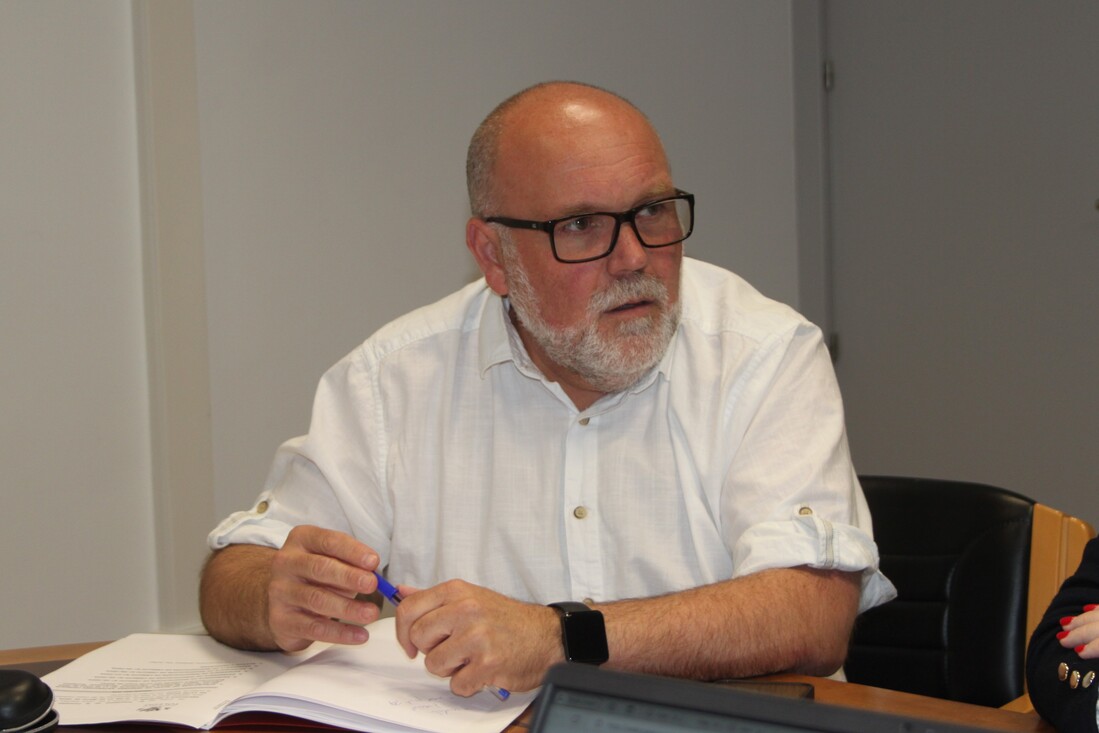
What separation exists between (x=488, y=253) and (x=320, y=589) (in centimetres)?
72

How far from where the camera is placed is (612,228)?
1749 mm

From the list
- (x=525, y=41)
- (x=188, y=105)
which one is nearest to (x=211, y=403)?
(x=188, y=105)

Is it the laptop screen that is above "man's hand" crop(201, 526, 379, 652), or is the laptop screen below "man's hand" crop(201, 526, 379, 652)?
above

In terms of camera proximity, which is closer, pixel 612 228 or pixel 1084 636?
pixel 1084 636

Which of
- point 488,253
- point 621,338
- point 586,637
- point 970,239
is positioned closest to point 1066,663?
point 586,637

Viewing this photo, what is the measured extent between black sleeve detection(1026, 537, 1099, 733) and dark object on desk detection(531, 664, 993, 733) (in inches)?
22.2

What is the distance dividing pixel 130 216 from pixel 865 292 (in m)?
2.51

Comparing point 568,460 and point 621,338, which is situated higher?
point 621,338

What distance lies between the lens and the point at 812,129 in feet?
13.9

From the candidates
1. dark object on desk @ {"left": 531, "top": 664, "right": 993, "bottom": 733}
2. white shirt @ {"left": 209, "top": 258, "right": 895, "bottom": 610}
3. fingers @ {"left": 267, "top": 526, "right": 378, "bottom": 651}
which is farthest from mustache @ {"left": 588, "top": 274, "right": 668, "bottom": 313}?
dark object on desk @ {"left": 531, "top": 664, "right": 993, "bottom": 733}

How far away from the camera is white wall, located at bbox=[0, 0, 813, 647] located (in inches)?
110

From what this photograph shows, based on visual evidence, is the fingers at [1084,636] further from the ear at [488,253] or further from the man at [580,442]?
the ear at [488,253]

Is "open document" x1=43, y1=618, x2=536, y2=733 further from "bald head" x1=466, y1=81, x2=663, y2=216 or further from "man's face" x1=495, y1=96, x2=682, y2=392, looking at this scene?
"bald head" x1=466, y1=81, x2=663, y2=216

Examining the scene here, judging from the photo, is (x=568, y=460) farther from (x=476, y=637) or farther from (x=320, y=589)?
(x=476, y=637)
